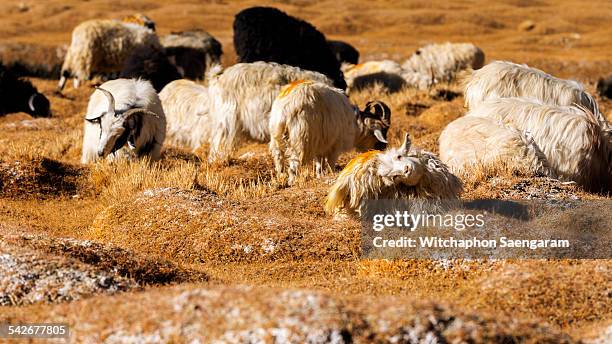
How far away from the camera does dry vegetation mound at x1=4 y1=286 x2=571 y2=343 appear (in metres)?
4.77

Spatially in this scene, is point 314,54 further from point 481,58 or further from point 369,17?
point 369,17

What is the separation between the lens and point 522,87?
13.0 metres

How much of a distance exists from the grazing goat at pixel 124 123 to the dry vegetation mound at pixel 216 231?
8.29 ft

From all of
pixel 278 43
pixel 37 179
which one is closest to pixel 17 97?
pixel 278 43

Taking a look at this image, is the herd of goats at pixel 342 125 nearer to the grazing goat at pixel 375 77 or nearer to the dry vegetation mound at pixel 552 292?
the dry vegetation mound at pixel 552 292

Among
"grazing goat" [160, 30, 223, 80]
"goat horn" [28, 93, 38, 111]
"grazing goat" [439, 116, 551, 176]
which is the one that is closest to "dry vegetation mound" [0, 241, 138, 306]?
"grazing goat" [439, 116, 551, 176]

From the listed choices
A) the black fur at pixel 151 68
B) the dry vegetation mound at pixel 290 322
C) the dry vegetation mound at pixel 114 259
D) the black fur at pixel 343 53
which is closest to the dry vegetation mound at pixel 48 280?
the dry vegetation mound at pixel 114 259

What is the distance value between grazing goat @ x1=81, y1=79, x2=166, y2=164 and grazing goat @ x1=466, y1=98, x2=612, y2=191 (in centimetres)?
470

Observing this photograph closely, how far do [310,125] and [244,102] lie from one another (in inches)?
74.8

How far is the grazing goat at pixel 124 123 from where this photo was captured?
40.1ft

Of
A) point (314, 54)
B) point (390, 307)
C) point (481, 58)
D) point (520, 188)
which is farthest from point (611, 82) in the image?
point (390, 307)

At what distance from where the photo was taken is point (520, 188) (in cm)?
952

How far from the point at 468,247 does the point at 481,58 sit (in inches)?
694

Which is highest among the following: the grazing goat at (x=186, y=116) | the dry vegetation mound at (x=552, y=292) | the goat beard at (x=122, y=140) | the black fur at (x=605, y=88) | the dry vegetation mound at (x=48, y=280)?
the dry vegetation mound at (x=48, y=280)
